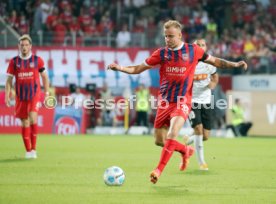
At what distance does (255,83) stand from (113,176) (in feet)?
68.1

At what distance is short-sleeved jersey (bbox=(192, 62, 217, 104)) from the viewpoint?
14.6m

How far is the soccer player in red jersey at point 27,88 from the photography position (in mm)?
16062

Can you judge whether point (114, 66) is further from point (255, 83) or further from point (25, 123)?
point (255, 83)

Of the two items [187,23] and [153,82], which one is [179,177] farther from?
[187,23]

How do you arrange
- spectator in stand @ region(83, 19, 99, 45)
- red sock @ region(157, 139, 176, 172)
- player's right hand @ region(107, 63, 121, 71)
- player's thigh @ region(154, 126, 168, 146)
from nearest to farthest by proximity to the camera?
1. red sock @ region(157, 139, 176, 172)
2. player's right hand @ region(107, 63, 121, 71)
3. player's thigh @ region(154, 126, 168, 146)
4. spectator in stand @ region(83, 19, 99, 45)

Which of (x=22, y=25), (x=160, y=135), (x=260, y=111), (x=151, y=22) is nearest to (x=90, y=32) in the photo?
(x=22, y=25)

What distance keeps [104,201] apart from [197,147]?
461 cm

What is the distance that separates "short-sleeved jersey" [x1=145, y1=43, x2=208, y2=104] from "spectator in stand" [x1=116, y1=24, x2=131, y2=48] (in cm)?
1965

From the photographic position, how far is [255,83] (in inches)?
1233

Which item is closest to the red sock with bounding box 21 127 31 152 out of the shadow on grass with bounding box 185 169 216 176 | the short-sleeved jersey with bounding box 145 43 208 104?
the shadow on grass with bounding box 185 169 216 176

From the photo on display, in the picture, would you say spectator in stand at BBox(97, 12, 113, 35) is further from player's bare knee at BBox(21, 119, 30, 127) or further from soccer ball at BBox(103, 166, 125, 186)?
soccer ball at BBox(103, 166, 125, 186)

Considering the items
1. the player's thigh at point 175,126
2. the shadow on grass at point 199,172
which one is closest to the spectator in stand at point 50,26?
the shadow on grass at point 199,172

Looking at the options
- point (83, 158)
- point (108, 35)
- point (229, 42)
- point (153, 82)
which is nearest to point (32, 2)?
point (108, 35)

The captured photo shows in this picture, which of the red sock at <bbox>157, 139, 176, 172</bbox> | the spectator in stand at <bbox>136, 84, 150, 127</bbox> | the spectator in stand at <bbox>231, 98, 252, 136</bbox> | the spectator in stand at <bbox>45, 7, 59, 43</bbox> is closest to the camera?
the red sock at <bbox>157, 139, 176, 172</bbox>
